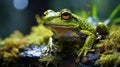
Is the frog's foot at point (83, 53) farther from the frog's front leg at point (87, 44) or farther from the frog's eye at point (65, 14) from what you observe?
the frog's eye at point (65, 14)

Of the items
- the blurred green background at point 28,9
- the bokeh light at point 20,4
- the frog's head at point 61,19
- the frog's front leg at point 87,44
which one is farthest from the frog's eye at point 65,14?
the bokeh light at point 20,4

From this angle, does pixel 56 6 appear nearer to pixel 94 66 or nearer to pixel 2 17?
pixel 2 17

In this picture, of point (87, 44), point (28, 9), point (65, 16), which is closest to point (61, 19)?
point (65, 16)

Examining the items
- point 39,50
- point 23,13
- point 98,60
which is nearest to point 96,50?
point 98,60

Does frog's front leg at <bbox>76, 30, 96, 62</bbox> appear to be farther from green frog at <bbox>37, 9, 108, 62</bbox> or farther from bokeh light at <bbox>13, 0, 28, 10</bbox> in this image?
bokeh light at <bbox>13, 0, 28, 10</bbox>

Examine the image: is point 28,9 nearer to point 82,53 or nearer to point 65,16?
point 65,16

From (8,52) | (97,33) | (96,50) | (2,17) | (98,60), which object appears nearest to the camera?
(98,60)

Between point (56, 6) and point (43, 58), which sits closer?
point (43, 58)
